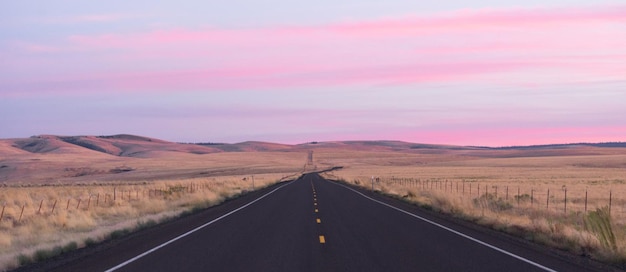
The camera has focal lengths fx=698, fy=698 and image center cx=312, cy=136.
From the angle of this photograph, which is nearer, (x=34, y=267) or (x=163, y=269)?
(x=163, y=269)

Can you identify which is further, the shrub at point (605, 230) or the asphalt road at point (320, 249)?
the shrub at point (605, 230)

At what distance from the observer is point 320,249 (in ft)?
48.7

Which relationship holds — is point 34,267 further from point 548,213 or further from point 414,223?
point 548,213

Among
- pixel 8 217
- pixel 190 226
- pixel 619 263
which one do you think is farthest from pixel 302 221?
pixel 8 217

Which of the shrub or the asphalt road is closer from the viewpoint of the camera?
the asphalt road

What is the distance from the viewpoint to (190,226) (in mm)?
21562

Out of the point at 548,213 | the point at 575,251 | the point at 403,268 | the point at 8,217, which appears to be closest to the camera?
the point at 403,268

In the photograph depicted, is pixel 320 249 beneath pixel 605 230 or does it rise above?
beneath

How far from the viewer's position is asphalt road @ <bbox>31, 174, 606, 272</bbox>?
495 inches

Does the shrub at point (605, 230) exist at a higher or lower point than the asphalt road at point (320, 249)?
higher

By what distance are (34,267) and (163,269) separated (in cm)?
282

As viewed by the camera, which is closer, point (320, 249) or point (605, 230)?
point (320, 249)

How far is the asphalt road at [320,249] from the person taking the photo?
1257 cm

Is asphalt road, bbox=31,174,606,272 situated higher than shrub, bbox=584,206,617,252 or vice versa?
shrub, bbox=584,206,617,252
